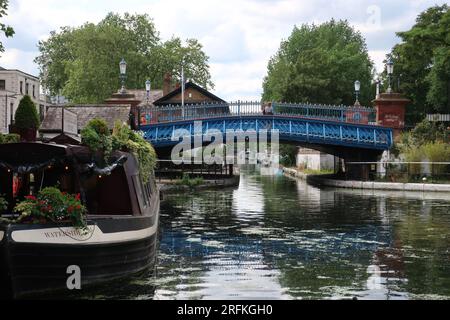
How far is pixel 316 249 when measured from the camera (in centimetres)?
2023

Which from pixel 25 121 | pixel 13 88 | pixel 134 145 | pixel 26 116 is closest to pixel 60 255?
pixel 134 145

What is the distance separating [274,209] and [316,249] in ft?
43.8

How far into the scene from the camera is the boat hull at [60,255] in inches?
497

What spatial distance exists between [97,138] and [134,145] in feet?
8.68

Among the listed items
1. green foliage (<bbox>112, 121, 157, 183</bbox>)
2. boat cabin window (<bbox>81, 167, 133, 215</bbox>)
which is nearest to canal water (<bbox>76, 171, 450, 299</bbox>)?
boat cabin window (<bbox>81, 167, 133, 215</bbox>)

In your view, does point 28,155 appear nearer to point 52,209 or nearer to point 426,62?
point 52,209

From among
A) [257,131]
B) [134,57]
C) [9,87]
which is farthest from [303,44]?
[257,131]

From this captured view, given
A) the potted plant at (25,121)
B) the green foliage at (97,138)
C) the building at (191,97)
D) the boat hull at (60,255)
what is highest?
the building at (191,97)

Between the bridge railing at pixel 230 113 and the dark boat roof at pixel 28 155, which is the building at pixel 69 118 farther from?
the bridge railing at pixel 230 113

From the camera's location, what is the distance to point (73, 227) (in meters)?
13.4

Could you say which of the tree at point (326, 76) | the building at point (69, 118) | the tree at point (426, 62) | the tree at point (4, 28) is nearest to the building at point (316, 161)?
the tree at point (326, 76)

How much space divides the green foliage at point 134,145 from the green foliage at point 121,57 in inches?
2520
